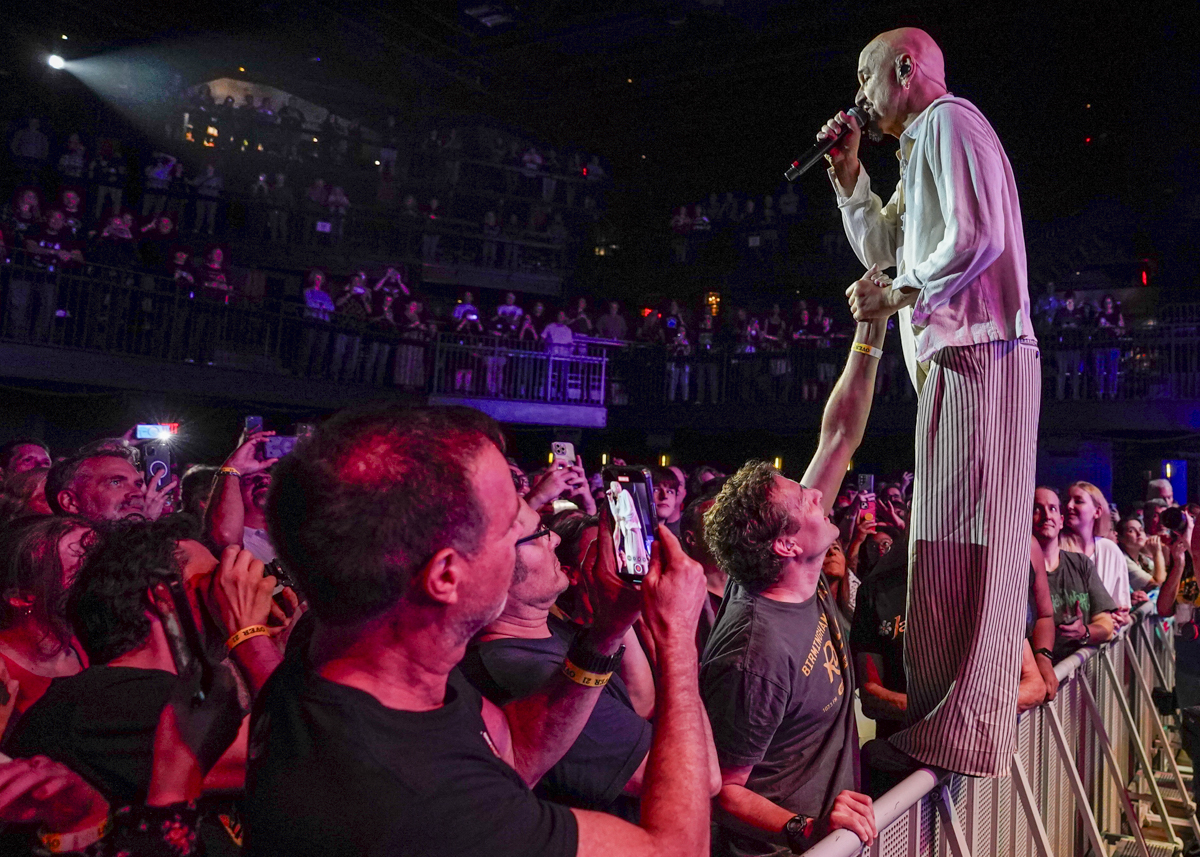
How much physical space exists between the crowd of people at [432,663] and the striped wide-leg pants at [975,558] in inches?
12.3

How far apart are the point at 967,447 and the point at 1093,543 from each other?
376cm

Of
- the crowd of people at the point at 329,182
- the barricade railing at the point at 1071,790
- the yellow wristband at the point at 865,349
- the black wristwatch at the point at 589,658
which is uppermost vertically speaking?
the crowd of people at the point at 329,182

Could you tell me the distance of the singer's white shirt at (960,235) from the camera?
Result: 181 centimetres

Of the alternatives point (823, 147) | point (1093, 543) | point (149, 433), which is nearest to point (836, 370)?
point (1093, 543)

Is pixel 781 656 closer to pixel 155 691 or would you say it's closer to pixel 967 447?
pixel 967 447

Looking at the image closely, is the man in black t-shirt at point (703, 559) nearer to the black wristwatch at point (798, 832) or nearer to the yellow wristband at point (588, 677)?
the black wristwatch at point (798, 832)

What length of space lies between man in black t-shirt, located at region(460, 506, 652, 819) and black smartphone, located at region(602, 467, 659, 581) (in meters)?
0.11

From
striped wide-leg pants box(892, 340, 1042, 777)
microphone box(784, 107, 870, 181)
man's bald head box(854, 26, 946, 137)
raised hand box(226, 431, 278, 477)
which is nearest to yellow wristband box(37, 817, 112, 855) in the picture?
raised hand box(226, 431, 278, 477)

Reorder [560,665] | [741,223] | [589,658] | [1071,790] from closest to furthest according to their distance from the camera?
[589,658], [560,665], [1071,790], [741,223]

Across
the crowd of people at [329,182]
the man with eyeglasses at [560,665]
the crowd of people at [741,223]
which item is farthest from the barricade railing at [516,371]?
the man with eyeglasses at [560,665]

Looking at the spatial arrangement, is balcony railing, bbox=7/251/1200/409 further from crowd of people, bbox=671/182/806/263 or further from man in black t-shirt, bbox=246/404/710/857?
man in black t-shirt, bbox=246/404/710/857

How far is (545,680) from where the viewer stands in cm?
188

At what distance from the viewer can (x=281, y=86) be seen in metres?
17.8

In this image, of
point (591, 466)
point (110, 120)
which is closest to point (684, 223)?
point (591, 466)
